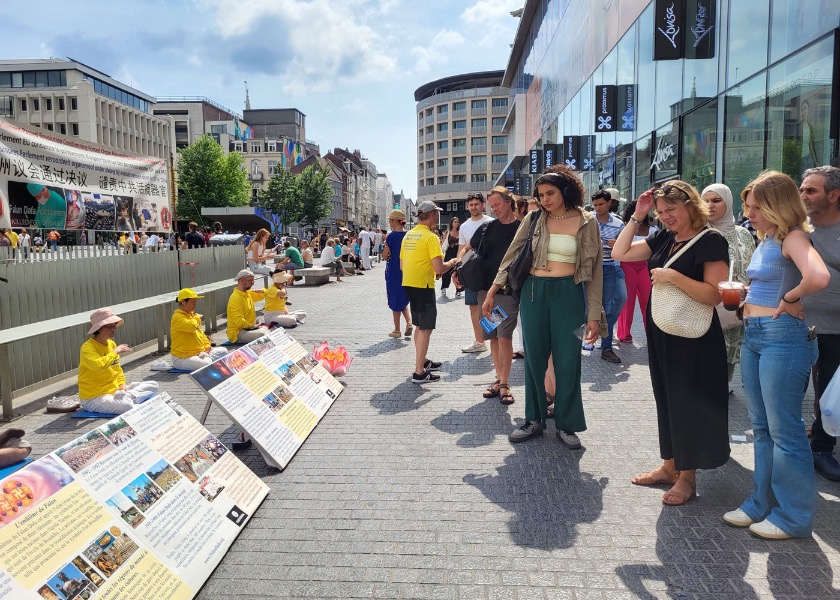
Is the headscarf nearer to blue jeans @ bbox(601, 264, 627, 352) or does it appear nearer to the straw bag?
the straw bag

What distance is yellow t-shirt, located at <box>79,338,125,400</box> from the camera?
5477mm

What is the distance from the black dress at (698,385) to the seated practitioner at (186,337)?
5248 mm

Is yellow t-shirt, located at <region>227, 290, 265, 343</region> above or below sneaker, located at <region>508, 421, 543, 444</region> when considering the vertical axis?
above

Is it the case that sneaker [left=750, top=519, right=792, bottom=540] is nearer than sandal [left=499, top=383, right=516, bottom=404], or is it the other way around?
sneaker [left=750, top=519, right=792, bottom=540]

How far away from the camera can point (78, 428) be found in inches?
208

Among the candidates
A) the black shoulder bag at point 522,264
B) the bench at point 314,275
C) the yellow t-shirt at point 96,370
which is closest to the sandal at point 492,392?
the black shoulder bag at point 522,264

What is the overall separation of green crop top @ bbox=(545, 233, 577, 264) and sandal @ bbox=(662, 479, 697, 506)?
1.64m

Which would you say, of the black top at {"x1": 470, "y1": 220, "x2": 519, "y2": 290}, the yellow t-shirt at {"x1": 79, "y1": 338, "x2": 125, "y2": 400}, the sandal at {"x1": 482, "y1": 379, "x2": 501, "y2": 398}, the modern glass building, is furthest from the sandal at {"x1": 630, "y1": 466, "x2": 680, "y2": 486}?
the modern glass building

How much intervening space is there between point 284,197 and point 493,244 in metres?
64.7

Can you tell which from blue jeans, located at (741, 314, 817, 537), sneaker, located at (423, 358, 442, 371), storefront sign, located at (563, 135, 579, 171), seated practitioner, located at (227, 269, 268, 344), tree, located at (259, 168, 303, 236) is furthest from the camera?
tree, located at (259, 168, 303, 236)

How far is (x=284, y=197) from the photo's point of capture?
222 ft

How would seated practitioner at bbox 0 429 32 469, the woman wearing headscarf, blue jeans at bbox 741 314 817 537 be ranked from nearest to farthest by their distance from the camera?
1. blue jeans at bbox 741 314 817 537
2. seated practitioner at bbox 0 429 32 469
3. the woman wearing headscarf

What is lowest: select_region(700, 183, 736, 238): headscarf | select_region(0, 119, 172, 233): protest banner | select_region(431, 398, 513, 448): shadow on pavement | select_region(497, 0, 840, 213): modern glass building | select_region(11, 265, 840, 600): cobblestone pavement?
select_region(431, 398, 513, 448): shadow on pavement

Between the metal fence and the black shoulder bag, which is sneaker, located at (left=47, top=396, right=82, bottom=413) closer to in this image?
the metal fence
